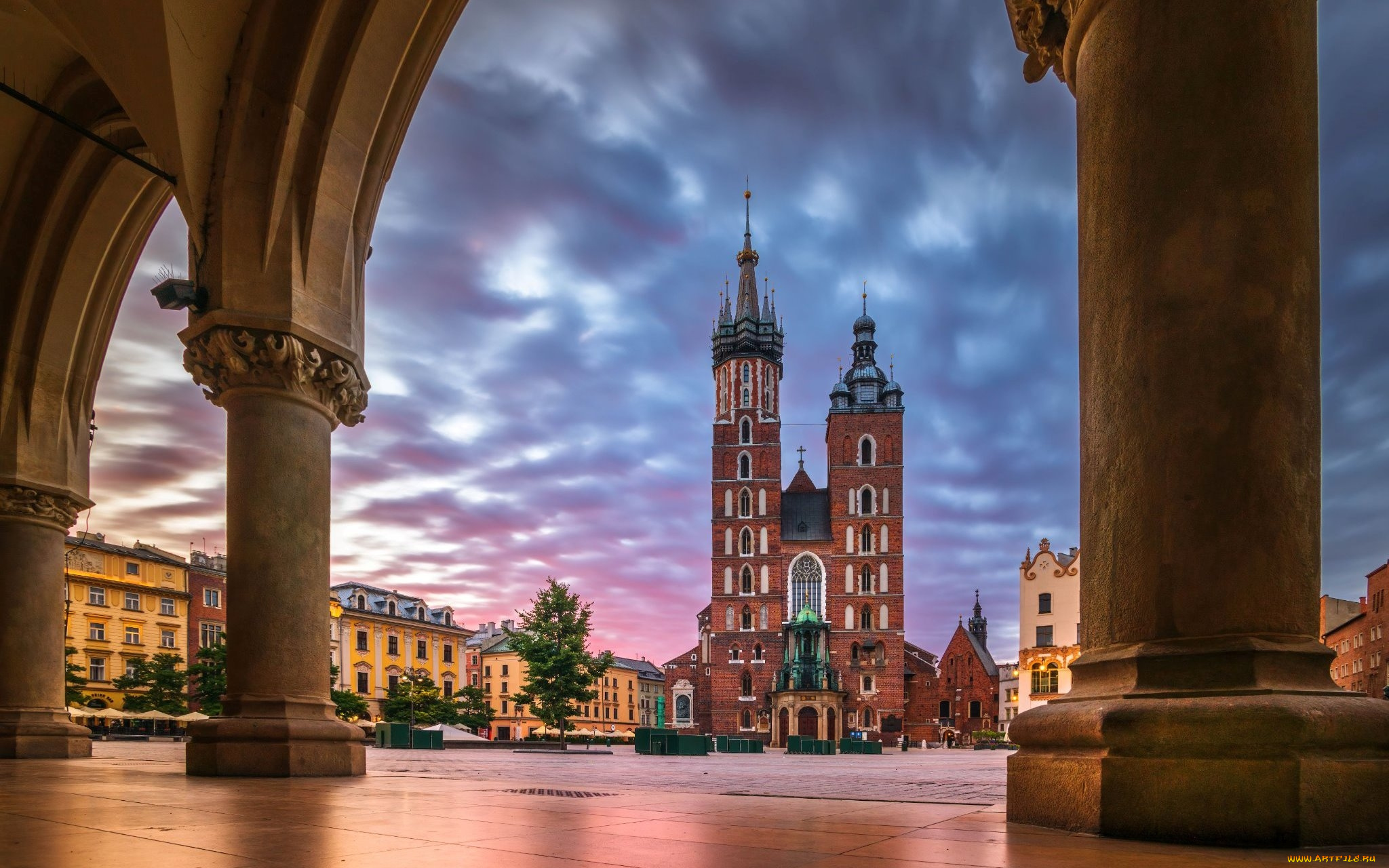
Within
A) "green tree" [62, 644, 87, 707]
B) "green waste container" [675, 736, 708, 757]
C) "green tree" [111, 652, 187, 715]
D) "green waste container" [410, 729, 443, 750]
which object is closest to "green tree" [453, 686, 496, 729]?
"green tree" [111, 652, 187, 715]

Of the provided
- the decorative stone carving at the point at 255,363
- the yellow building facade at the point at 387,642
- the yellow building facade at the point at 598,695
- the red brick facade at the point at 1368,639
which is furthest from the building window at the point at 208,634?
the red brick facade at the point at 1368,639

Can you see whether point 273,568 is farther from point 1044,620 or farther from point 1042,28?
point 1044,620

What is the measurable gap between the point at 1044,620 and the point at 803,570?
2312 centimetres

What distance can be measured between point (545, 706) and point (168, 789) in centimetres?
3768

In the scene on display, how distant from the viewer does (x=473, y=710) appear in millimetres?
55906

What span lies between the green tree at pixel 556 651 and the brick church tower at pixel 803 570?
98.8 ft

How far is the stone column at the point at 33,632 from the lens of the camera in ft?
37.1

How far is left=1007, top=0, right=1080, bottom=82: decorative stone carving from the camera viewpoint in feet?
14.1

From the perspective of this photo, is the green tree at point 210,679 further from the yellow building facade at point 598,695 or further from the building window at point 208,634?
the yellow building facade at point 598,695

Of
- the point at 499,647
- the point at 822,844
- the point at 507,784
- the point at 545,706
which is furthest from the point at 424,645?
the point at 822,844

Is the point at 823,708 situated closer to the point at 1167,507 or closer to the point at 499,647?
the point at 499,647

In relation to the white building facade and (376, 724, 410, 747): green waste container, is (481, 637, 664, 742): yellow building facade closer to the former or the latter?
the white building facade

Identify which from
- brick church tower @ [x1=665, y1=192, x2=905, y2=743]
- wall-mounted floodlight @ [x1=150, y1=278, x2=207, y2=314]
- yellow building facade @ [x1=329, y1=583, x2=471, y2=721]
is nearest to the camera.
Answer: wall-mounted floodlight @ [x1=150, y1=278, x2=207, y2=314]

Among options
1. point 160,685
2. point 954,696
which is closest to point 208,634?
point 160,685
